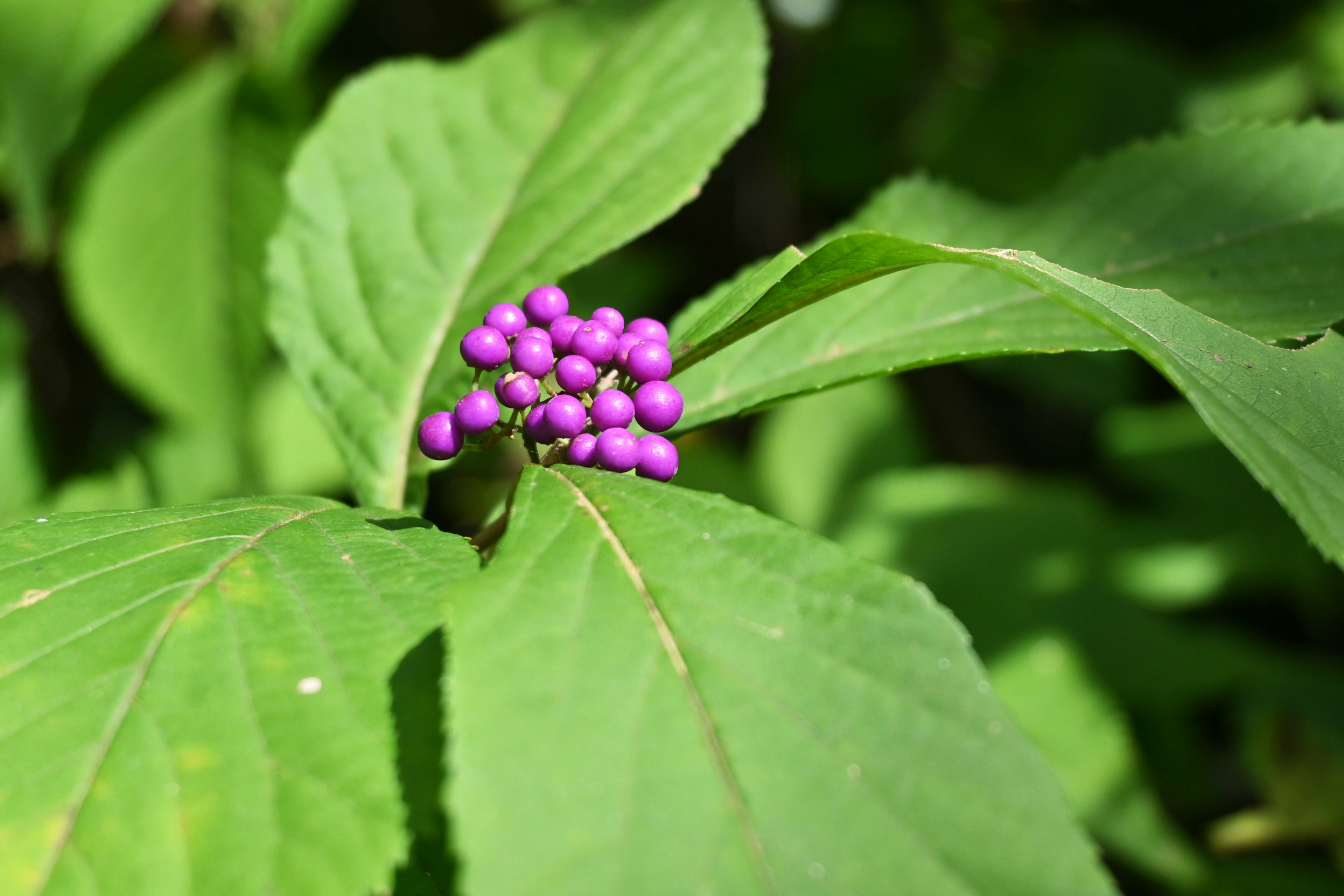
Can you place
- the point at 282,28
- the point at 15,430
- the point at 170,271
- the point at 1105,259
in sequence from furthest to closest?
the point at 15,430
the point at 282,28
the point at 170,271
the point at 1105,259

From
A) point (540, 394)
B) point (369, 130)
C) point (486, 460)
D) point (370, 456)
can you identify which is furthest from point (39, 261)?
point (540, 394)

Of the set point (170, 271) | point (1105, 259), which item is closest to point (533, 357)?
point (1105, 259)

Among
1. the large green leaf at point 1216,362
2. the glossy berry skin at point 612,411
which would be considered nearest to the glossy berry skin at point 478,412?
the glossy berry skin at point 612,411

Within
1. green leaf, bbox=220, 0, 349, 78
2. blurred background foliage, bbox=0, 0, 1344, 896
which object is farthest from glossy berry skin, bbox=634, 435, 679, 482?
green leaf, bbox=220, 0, 349, 78

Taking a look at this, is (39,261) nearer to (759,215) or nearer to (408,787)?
(759,215)

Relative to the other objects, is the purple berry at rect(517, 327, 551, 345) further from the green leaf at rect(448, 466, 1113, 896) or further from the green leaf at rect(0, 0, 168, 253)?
the green leaf at rect(0, 0, 168, 253)

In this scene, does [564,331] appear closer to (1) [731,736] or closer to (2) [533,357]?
(2) [533,357]
